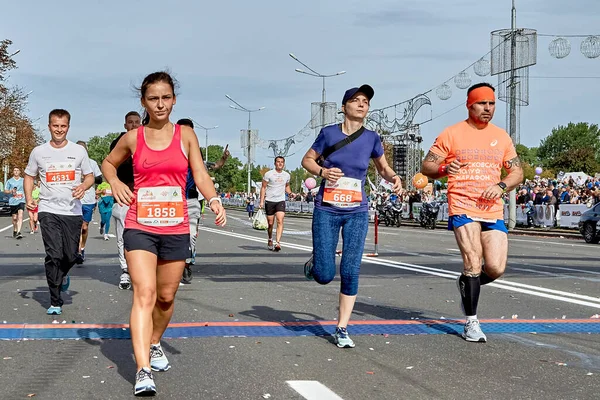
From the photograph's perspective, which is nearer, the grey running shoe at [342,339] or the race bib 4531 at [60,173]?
the grey running shoe at [342,339]

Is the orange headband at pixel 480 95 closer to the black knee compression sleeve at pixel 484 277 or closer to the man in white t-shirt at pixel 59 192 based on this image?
the black knee compression sleeve at pixel 484 277

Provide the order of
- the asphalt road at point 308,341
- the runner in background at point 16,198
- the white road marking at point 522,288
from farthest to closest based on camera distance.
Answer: the runner in background at point 16,198 → the white road marking at point 522,288 → the asphalt road at point 308,341

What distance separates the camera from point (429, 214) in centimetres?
3428

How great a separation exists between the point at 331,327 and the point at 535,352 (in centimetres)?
177

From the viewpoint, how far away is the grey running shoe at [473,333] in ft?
20.9

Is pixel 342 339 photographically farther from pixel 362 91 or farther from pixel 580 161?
pixel 580 161

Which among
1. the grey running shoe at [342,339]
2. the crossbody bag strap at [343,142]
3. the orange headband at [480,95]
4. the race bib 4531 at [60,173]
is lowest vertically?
the grey running shoe at [342,339]

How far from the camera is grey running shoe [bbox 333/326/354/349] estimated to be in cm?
612

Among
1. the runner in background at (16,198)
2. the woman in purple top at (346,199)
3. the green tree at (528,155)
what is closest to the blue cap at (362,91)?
Result: the woman in purple top at (346,199)

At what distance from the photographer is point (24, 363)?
5516mm

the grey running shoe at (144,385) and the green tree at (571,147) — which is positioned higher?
the green tree at (571,147)

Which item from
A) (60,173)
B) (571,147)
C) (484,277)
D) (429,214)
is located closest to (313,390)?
(484,277)

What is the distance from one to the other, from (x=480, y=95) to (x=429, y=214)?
28.0 meters

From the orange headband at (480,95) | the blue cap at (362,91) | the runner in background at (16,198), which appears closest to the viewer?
the blue cap at (362,91)
